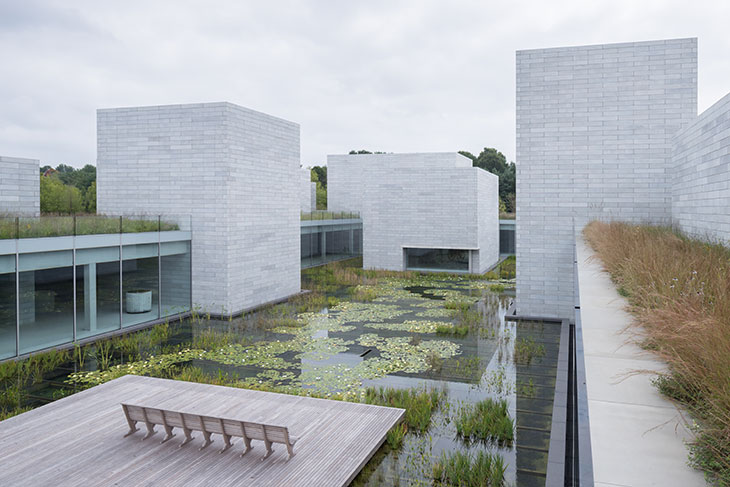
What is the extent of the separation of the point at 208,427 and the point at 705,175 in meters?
7.60

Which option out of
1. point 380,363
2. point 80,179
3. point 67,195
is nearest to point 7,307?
point 380,363

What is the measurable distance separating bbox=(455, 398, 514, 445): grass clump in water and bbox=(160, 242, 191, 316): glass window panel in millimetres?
8678

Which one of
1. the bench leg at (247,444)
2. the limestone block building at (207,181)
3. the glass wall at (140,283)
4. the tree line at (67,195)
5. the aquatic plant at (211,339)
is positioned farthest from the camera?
the tree line at (67,195)

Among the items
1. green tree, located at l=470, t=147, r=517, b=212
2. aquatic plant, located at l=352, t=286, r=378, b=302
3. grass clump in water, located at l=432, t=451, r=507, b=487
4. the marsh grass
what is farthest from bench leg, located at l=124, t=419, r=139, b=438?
green tree, located at l=470, t=147, r=517, b=212

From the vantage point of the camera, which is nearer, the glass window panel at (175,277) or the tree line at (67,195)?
the glass window panel at (175,277)

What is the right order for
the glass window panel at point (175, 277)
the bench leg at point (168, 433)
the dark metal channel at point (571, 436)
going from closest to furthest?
the dark metal channel at point (571, 436), the bench leg at point (168, 433), the glass window panel at point (175, 277)

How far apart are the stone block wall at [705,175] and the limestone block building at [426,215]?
12310mm

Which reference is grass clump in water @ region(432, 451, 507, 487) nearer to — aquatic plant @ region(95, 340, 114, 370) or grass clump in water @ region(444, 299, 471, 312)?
aquatic plant @ region(95, 340, 114, 370)

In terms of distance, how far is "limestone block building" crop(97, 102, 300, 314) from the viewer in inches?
524

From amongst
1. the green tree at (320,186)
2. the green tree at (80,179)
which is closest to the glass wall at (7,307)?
the green tree at (320,186)

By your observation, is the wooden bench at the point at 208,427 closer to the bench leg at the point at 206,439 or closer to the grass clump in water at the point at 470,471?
the bench leg at the point at 206,439

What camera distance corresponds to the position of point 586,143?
501 inches

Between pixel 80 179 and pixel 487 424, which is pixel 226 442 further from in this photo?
pixel 80 179

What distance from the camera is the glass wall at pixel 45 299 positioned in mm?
9664
